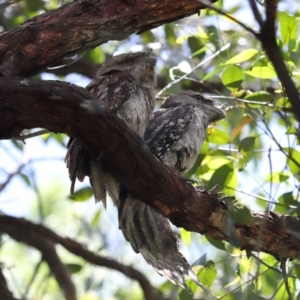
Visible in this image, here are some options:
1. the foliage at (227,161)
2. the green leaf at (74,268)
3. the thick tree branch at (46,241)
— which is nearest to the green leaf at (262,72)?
the foliage at (227,161)

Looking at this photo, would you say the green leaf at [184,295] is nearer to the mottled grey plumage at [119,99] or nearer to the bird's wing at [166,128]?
the mottled grey plumage at [119,99]

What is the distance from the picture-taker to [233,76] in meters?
3.16

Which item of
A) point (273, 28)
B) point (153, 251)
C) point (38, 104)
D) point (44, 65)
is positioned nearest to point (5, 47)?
point (44, 65)

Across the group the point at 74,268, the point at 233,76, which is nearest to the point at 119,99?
the point at 233,76

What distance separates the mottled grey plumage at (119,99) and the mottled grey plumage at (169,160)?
0.17 m

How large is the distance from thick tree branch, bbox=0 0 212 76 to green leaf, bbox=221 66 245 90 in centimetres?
41

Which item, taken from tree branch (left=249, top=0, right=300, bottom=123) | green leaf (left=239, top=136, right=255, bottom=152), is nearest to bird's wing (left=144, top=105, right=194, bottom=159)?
green leaf (left=239, top=136, right=255, bottom=152)

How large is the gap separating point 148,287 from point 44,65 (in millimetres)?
1709

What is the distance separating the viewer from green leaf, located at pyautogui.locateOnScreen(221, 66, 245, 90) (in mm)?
3129

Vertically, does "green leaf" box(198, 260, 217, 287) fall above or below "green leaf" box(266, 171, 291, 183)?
below

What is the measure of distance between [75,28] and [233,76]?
2.97 ft

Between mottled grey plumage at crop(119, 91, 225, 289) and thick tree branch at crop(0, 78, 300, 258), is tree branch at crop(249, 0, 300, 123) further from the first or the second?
mottled grey plumage at crop(119, 91, 225, 289)

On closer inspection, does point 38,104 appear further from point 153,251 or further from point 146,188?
point 153,251

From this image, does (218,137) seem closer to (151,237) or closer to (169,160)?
(169,160)
